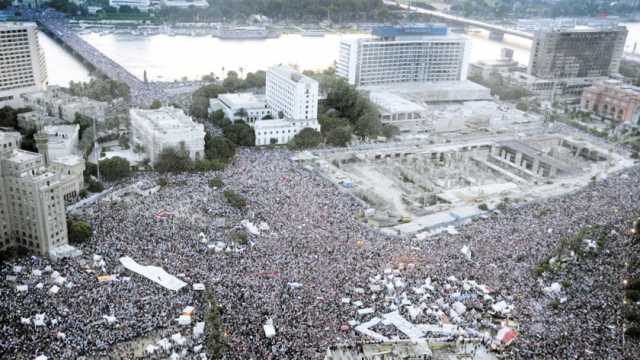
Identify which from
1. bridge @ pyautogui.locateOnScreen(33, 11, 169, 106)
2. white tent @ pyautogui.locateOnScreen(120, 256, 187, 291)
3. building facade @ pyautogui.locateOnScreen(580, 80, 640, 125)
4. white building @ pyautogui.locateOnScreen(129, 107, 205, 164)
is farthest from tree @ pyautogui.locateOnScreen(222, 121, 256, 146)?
building facade @ pyautogui.locateOnScreen(580, 80, 640, 125)

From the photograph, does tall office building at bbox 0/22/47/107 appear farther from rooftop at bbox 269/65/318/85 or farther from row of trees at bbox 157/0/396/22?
row of trees at bbox 157/0/396/22

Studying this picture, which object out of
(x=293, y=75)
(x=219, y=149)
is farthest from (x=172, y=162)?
(x=293, y=75)

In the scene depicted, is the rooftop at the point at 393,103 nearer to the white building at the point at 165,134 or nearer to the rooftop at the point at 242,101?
the rooftop at the point at 242,101

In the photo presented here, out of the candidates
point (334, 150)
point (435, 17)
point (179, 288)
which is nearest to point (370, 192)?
point (334, 150)

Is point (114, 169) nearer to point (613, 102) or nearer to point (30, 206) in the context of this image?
point (30, 206)

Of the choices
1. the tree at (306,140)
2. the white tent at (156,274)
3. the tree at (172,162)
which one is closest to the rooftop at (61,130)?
the tree at (172,162)

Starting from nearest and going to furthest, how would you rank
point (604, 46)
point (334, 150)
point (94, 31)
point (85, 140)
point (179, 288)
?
point (179, 288)
point (85, 140)
point (334, 150)
point (604, 46)
point (94, 31)

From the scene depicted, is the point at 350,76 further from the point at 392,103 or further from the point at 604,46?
the point at 604,46
